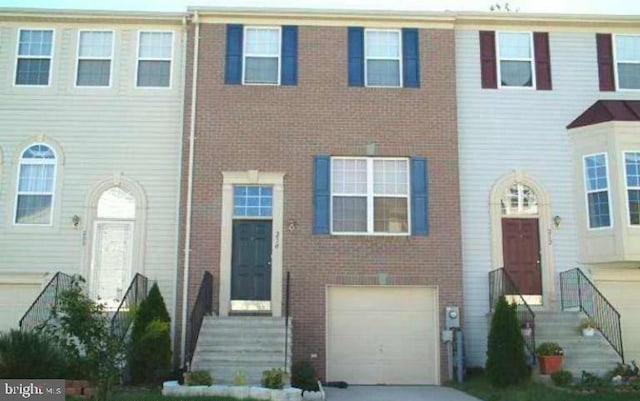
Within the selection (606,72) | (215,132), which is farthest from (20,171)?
(606,72)

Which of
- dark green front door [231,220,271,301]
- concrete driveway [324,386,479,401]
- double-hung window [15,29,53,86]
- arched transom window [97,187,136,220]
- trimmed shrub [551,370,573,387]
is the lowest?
concrete driveway [324,386,479,401]

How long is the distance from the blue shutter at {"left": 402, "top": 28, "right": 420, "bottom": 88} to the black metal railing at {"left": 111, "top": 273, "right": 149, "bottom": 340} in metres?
7.10

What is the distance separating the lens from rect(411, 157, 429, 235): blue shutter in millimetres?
14359

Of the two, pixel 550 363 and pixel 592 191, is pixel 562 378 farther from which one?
pixel 592 191

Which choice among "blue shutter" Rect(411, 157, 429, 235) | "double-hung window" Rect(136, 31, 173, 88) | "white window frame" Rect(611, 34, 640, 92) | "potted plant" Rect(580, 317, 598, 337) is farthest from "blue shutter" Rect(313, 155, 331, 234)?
"white window frame" Rect(611, 34, 640, 92)

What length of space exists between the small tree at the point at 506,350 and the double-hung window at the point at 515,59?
5546 millimetres

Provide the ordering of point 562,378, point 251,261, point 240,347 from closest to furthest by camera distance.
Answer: point 562,378, point 240,347, point 251,261

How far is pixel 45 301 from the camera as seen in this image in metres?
13.7

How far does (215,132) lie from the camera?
14.6 m

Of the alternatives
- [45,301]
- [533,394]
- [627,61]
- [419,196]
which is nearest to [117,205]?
[45,301]

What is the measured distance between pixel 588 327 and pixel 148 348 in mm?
8388

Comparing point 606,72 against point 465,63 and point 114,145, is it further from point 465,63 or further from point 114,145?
point 114,145

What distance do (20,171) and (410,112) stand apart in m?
8.53

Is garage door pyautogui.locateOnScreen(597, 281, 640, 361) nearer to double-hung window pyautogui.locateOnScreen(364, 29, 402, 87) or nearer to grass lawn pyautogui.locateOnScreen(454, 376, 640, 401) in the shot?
grass lawn pyautogui.locateOnScreen(454, 376, 640, 401)
